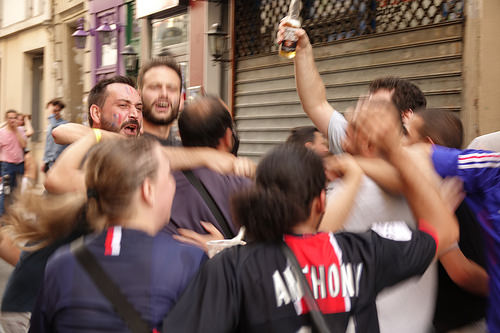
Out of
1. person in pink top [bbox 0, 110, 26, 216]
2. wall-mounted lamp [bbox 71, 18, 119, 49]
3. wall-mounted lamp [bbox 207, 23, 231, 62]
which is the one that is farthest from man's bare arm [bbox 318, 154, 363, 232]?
wall-mounted lamp [bbox 71, 18, 119, 49]

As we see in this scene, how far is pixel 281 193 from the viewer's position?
68.2 inches

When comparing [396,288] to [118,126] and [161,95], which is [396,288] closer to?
[161,95]

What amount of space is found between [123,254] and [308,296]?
552 mm

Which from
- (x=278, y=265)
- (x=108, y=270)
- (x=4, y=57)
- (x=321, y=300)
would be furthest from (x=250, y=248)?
(x=4, y=57)

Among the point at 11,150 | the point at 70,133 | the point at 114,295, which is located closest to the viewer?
the point at 114,295

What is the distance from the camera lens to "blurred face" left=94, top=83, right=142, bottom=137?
3.18m

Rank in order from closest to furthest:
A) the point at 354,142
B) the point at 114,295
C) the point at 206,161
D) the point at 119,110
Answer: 1. the point at 114,295
2. the point at 354,142
3. the point at 206,161
4. the point at 119,110

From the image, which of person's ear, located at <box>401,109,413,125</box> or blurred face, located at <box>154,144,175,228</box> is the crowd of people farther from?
person's ear, located at <box>401,109,413,125</box>

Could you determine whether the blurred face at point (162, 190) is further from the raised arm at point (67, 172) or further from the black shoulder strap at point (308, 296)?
the raised arm at point (67, 172)

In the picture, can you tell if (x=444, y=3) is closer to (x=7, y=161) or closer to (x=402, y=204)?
(x=402, y=204)

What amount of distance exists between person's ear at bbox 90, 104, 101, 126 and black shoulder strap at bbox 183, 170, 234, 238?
3.53ft

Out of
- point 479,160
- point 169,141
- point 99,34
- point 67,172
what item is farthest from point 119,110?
point 99,34

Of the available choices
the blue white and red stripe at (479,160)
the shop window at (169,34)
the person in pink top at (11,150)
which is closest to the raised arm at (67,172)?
the blue white and red stripe at (479,160)

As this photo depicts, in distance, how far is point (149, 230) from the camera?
5.79ft
